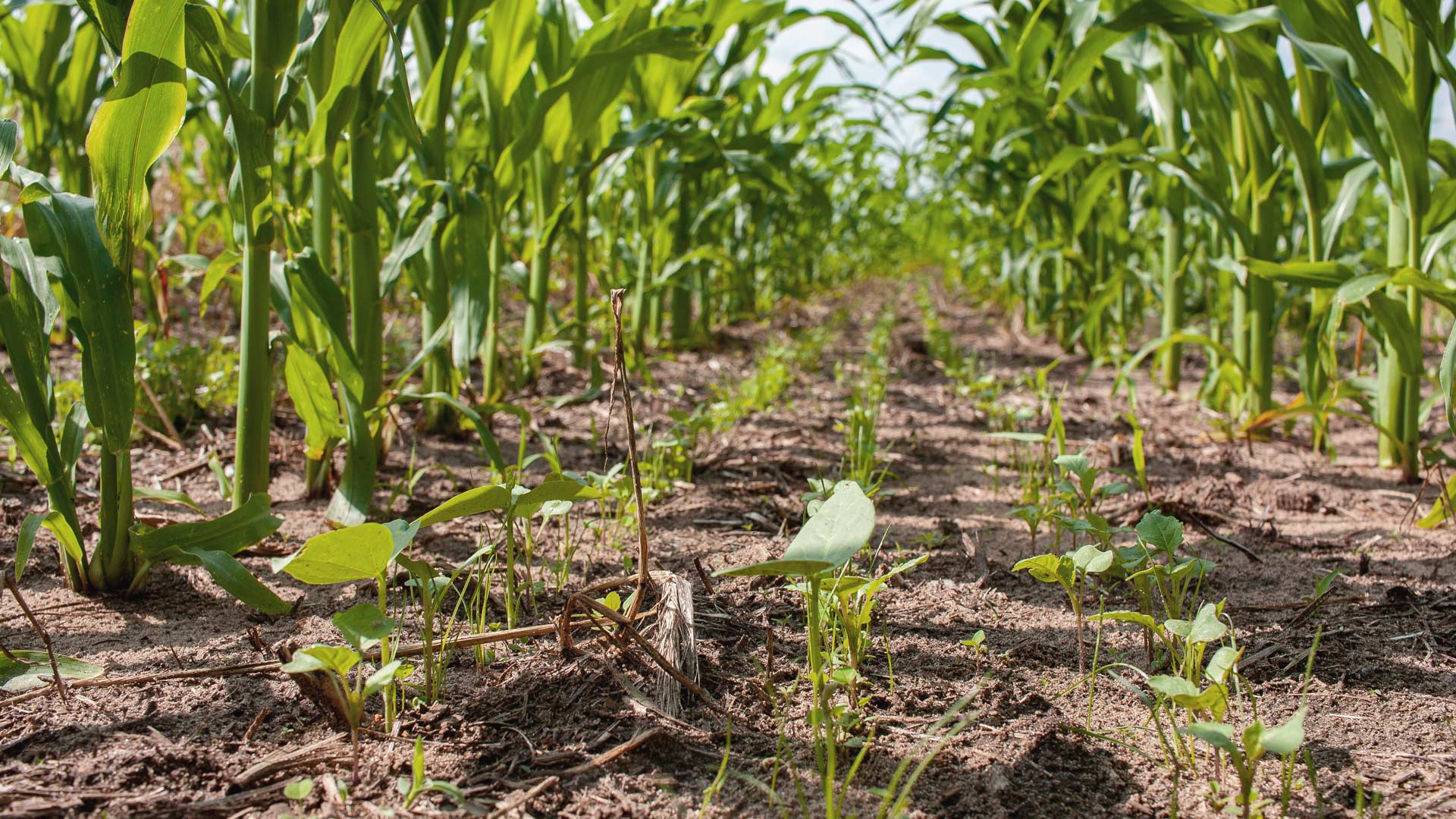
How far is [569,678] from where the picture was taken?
105 cm

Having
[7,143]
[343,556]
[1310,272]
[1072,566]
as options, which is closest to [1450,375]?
[1310,272]

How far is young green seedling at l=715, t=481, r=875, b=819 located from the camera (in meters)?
0.77

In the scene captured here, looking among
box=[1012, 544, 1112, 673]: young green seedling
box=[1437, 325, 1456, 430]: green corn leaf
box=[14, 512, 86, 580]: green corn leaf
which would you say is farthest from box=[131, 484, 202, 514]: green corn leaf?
box=[1437, 325, 1456, 430]: green corn leaf

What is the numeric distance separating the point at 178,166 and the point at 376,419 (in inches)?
164

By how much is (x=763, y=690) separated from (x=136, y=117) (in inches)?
39.2

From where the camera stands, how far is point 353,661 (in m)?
0.82

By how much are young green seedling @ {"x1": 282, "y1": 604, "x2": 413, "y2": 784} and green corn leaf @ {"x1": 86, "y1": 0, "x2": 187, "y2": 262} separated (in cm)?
62

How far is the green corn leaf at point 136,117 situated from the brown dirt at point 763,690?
53cm

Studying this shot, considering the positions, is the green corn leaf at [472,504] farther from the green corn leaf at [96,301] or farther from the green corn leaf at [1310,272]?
the green corn leaf at [1310,272]

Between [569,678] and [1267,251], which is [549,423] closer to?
[569,678]

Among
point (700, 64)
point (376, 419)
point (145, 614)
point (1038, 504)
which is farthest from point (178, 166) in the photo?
point (1038, 504)

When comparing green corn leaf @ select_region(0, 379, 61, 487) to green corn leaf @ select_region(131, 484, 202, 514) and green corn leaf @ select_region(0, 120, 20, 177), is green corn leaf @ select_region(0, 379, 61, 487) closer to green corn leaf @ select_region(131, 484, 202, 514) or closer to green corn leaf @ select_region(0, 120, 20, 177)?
green corn leaf @ select_region(131, 484, 202, 514)

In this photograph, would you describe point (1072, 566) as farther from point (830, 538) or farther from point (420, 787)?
A: point (420, 787)

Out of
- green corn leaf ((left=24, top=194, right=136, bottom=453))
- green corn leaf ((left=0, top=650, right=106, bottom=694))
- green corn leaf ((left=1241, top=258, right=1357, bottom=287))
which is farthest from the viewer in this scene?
green corn leaf ((left=1241, top=258, right=1357, bottom=287))
